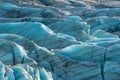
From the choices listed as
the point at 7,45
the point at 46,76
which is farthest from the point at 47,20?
the point at 46,76

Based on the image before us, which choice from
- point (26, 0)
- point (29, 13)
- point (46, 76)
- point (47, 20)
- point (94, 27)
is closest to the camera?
point (46, 76)

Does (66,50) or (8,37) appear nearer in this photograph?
(66,50)

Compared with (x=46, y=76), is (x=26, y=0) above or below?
below

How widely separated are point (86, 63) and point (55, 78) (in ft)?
3.75

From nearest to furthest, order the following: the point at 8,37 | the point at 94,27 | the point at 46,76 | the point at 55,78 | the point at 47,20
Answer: the point at 46,76, the point at 55,78, the point at 8,37, the point at 47,20, the point at 94,27

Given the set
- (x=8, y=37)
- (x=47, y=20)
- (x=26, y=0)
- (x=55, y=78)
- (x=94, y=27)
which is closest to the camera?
(x=55, y=78)

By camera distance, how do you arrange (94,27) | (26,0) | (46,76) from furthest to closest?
(26,0) → (94,27) → (46,76)

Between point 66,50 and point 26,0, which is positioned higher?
point 66,50

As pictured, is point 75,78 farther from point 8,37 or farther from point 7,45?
point 8,37

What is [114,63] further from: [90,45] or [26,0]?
[26,0]

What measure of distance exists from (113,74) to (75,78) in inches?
48.5

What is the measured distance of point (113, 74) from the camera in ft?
46.8

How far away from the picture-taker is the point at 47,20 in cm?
2094

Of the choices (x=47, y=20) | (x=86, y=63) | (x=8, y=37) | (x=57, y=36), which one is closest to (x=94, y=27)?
(x=47, y=20)
